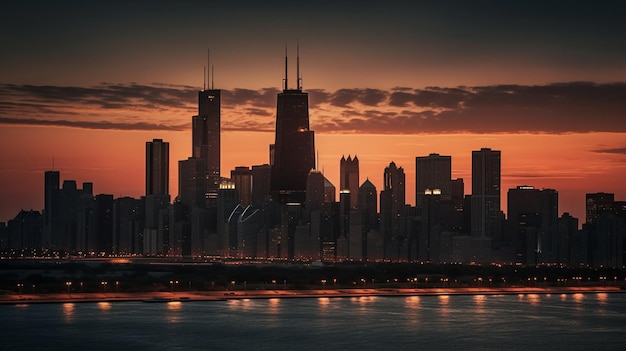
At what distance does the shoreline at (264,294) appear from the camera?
139625 millimetres

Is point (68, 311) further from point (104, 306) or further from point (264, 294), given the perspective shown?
point (264, 294)

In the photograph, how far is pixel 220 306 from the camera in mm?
134625

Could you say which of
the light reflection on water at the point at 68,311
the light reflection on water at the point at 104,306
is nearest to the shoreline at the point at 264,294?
the light reflection on water at the point at 104,306

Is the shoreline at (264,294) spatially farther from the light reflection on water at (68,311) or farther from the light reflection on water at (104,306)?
the light reflection on water at (68,311)

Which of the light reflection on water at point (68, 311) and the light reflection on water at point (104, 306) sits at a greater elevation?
the light reflection on water at point (68, 311)

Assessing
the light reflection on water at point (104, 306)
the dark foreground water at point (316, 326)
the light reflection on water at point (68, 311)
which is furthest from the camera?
the light reflection on water at point (104, 306)

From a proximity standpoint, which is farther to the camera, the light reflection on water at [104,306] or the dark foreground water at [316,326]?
the light reflection on water at [104,306]

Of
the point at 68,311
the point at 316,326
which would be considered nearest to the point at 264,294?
the point at 68,311

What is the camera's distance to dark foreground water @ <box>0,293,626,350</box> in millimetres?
93688

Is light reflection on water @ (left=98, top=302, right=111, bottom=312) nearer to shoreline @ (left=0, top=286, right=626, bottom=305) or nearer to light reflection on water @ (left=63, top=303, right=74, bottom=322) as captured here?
shoreline @ (left=0, top=286, right=626, bottom=305)

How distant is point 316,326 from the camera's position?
106500mm

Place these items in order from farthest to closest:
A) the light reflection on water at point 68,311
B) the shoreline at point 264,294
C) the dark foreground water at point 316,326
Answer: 1. the shoreline at point 264,294
2. the light reflection on water at point 68,311
3. the dark foreground water at point 316,326

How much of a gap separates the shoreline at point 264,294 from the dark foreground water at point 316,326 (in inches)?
66.6

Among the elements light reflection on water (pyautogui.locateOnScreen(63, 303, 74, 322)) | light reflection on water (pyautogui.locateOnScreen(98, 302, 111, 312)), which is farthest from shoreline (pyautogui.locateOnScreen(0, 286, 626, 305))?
light reflection on water (pyautogui.locateOnScreen(63, 303, 74, 322))
